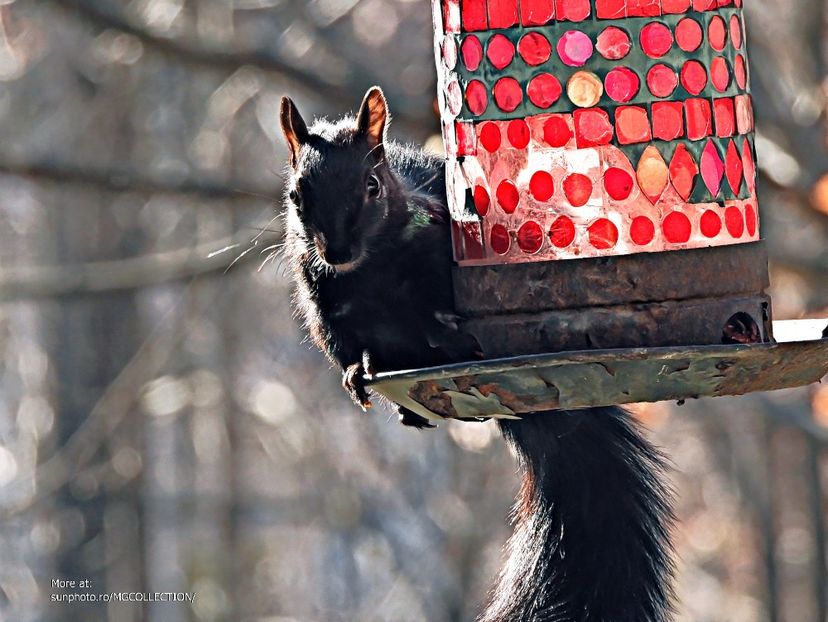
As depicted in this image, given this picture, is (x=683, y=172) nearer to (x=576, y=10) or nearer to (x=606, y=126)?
(x=606, y=126)

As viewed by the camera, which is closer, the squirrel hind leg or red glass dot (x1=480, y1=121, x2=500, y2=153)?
red glass dot (x1=480, y1=121, x2=500, y2=153)

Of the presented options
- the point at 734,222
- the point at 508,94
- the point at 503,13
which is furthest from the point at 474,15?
the point at 734,222

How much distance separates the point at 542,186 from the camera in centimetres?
256

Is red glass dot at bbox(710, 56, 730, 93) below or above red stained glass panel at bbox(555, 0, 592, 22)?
below

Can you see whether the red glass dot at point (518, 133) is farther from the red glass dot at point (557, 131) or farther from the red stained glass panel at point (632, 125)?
the red stained glass panel at point (632, 125)

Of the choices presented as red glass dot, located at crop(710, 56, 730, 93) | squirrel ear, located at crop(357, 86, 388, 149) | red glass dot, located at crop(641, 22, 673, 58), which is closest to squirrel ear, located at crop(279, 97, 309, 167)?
squirrel ear, located at crop(357, 86, 388, 149)

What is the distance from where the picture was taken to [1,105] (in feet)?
40.9

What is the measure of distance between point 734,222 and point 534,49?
488 millimetres

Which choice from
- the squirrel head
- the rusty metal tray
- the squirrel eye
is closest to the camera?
the rusty metal tray

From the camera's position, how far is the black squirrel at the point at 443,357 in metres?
2.76

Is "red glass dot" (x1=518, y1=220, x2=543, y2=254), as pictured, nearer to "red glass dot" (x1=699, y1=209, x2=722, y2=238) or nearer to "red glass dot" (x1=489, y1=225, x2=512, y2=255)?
"red glass dot" (x1=489, y1=225, x2=512, y2=255)

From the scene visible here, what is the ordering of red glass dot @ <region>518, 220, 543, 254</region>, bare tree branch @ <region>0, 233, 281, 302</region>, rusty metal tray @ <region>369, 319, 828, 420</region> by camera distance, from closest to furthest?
rusty metal tray @ <region>369, 319, 828, 420</region> → red glass dot @ <region>518, 220, 543, 254</region> → bare tree branch @ <region>0, 233, 281, 302</region>

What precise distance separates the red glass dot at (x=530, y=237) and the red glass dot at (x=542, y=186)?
0.05m

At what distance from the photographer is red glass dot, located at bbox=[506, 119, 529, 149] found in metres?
2.57
